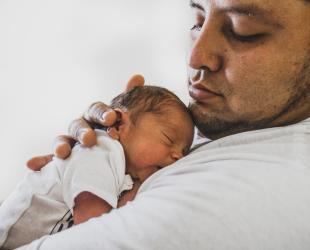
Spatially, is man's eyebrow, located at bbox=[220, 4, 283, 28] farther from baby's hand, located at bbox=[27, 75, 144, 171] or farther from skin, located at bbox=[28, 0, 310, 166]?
baby's hand, located at bbox=[27, 75, 144, 171]

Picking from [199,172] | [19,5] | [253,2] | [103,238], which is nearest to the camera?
[103,238]

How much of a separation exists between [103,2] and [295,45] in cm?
142

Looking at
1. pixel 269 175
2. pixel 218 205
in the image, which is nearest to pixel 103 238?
pixel 218 205

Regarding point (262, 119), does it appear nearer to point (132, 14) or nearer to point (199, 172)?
point (199, 172)

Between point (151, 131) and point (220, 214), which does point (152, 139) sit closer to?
point (151, 131)

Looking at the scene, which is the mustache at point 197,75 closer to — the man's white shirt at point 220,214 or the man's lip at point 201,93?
the man's lip at point 201,93

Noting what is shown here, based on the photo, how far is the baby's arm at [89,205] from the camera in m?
0.99

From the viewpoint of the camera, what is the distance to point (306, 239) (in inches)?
30.4

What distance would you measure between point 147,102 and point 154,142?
130 millimetres

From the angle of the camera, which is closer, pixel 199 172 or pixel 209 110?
pixel 199 172

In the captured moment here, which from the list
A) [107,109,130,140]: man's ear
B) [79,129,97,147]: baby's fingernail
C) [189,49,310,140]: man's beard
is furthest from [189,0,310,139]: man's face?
[79,129,97,147]: baby's fingernail

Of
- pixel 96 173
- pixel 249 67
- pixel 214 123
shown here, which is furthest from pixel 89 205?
pixel 249 67

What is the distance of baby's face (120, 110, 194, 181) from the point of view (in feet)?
3.79

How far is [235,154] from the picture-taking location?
906mm
